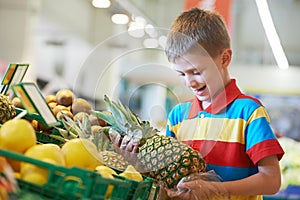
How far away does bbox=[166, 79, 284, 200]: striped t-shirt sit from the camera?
1.96 m

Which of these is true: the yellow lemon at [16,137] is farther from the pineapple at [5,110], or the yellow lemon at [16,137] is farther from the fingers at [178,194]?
the pineapple at [5,110]

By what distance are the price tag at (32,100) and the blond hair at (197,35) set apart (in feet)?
2.15

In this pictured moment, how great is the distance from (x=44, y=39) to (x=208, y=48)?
6745 millimetres

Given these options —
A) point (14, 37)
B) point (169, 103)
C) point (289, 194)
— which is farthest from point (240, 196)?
point (14, 37)

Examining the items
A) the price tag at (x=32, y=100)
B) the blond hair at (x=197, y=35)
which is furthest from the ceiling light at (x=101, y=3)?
the price tag at (x=32, y=100)

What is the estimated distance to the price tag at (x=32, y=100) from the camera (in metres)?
1.29

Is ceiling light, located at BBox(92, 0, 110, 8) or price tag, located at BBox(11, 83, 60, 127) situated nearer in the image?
price tag, located at BBox(11, 83, 60, 127)

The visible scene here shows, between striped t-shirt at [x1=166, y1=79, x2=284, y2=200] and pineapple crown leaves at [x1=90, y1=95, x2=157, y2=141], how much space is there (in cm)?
20

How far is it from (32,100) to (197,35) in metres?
0.89

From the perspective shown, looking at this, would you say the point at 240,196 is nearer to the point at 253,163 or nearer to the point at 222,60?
the point at 253,163

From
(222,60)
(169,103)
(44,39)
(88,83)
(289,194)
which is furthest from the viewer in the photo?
(44,39)

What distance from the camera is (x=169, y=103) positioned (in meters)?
2.26

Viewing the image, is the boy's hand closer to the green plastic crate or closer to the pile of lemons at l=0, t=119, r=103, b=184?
the pile of lemons at l=0, t=119, r=103, b=184

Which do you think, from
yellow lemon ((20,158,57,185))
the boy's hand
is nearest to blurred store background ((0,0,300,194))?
the boy's hand
